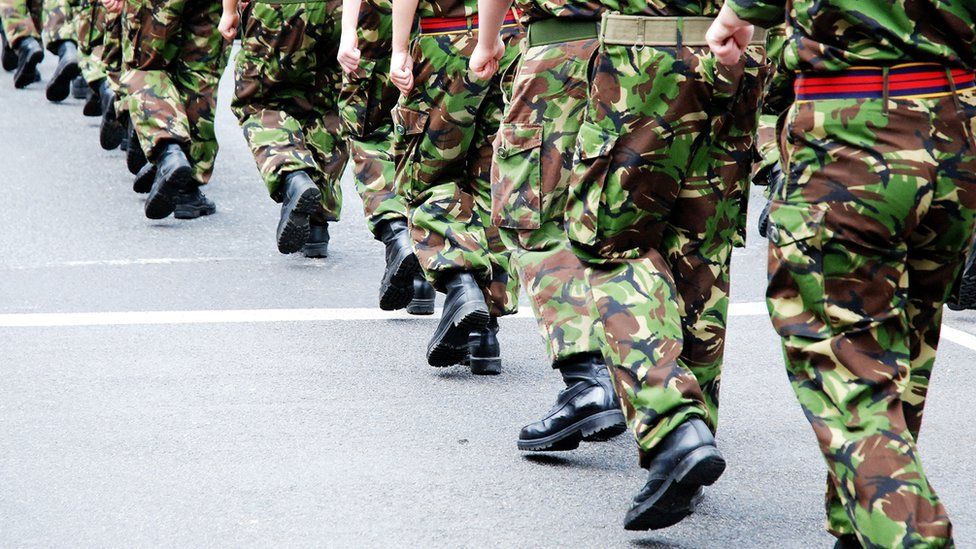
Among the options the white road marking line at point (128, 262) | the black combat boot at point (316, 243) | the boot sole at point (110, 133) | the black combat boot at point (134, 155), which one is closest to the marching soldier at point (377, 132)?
the black combat boot at point (316, 243)

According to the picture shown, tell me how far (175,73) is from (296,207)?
184cm

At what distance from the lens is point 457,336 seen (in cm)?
500

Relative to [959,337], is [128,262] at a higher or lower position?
lower

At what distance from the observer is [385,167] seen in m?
5.88

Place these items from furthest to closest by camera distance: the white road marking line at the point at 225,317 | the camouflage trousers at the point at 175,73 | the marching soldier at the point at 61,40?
the marching soldier at the point at 61,40, the camouflage trousers at the point at 175,73, the white road marking line at the point at 225,317

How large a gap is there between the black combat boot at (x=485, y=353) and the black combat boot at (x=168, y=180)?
2.73m

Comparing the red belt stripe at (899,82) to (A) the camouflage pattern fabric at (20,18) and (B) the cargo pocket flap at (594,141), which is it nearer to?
(B) the cargo pocket flap at (594,141)

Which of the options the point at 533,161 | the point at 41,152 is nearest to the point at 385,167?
the point at 533,161

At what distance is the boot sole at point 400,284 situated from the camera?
5590 mm

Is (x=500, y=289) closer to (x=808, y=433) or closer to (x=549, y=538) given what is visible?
(x=808, y=433)

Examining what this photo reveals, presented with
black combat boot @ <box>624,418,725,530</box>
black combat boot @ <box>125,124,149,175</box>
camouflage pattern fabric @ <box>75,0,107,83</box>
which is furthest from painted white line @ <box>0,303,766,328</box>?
camouflage pattern fabric @ <box>75,0,107,83</box>

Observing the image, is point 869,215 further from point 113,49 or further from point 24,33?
point 24,33

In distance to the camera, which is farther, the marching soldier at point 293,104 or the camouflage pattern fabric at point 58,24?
the camouflage pattern fabric at point 58,24

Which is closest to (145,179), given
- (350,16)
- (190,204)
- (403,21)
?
(190,204)
